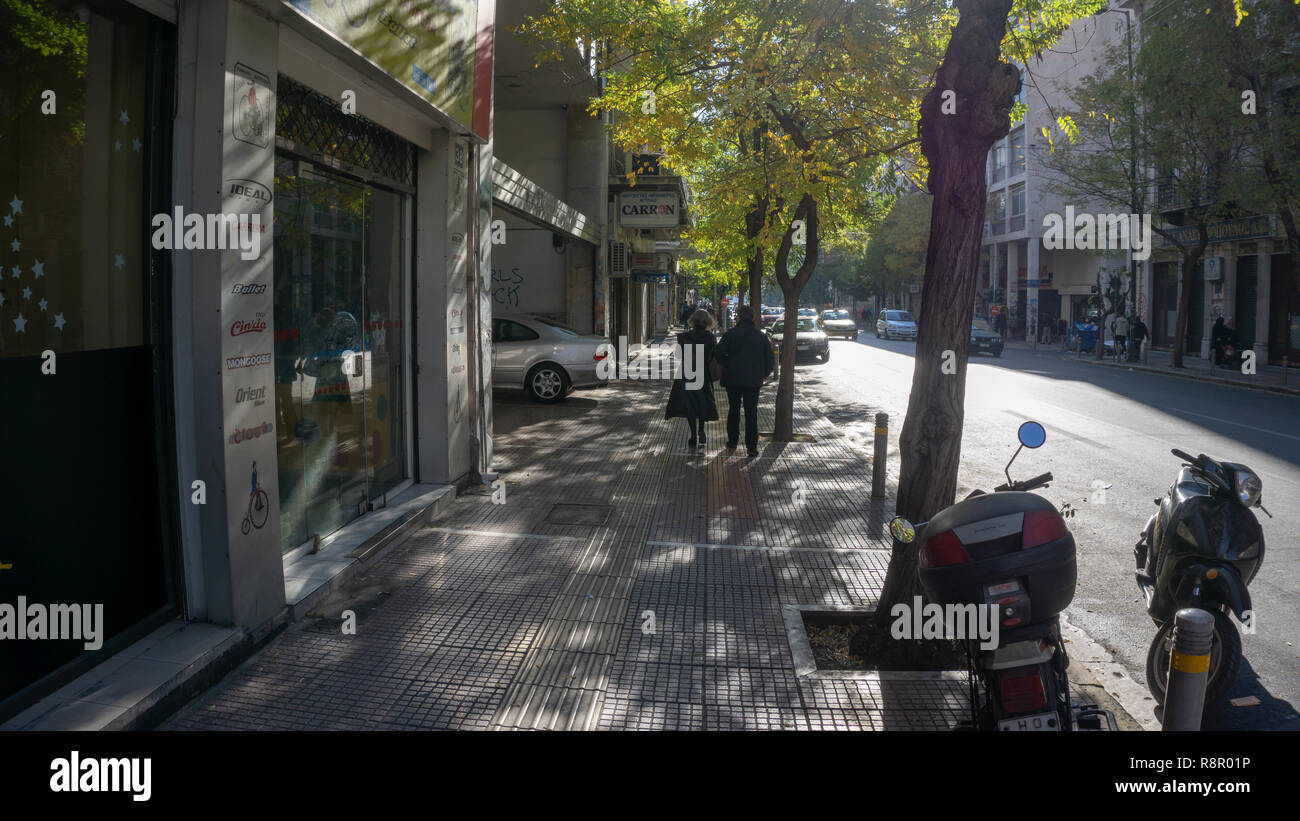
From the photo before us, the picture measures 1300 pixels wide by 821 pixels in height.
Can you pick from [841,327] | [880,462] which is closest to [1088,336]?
[841,327]

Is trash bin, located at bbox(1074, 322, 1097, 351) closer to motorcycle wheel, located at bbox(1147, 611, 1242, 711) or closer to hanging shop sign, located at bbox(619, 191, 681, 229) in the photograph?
hanging shop sign, located at bbox(619, 191, 681, 229)

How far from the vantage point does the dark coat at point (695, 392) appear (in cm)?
1186

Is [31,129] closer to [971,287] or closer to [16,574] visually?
[16,574]

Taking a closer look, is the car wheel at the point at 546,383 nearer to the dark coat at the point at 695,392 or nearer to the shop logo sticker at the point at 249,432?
the dark coat at the point at 695,392

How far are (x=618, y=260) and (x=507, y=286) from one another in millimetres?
3810

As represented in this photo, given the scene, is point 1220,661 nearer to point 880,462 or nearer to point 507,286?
point 880,462

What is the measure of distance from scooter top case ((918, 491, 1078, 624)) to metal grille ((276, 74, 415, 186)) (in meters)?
4.72

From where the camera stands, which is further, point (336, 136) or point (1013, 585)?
point (336, 136)

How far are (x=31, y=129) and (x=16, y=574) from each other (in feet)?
5.98

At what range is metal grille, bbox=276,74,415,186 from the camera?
6.04m

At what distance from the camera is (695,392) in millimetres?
11859

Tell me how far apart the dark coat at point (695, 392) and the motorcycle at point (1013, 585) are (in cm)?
835

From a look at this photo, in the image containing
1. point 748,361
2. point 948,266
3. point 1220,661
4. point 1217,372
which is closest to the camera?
point 1220,661

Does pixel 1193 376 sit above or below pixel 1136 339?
below
